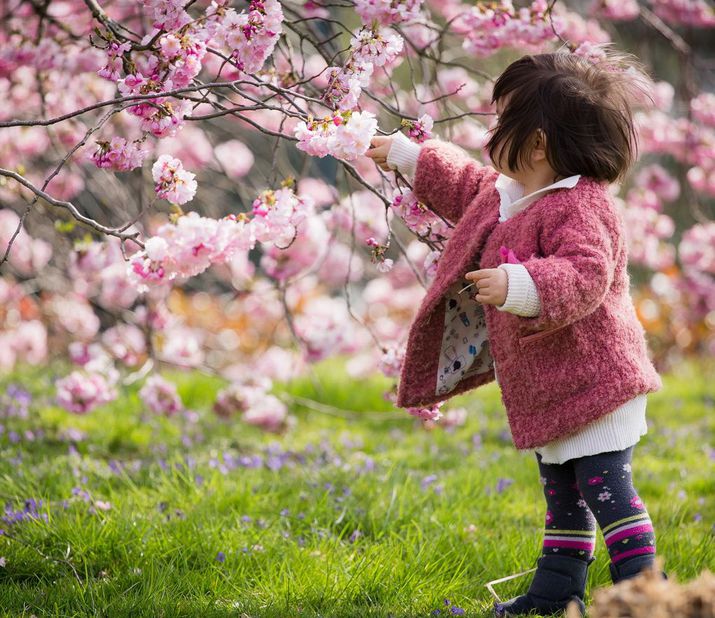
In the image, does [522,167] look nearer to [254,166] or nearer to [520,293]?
[520,293]

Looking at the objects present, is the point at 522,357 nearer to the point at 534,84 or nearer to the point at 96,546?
the point at 534,84

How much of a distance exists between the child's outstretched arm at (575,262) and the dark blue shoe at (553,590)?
0.64m

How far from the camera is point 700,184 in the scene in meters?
4.77

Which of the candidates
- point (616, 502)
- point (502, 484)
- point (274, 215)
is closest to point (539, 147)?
point (274, 215)

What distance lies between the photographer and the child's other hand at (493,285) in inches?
69.6

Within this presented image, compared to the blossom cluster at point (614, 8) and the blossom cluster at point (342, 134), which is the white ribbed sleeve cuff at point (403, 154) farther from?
the blossom cluster at point (614, 8)

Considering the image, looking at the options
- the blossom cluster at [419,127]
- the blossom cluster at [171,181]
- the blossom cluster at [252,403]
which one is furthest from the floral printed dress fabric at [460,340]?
the blossom cluster at [252,403]

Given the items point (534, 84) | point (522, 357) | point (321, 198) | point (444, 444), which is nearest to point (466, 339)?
point (522, 357)

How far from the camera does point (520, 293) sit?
1762 mm

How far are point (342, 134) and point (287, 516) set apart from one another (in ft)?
4.22

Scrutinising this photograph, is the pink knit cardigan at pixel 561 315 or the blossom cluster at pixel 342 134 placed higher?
the blossom cluster at pixel 342 134

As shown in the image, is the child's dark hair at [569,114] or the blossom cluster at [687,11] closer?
the child's dark hair at [569,114]

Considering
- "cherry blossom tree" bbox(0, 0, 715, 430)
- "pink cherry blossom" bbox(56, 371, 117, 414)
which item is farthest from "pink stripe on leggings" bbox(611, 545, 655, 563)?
"pink cherry blossom" bbox(56, 371, 117, 414)

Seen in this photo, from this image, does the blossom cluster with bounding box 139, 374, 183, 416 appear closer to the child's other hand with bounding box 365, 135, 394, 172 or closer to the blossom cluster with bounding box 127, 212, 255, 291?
the blossom cluster with bounding box 127, 212, 255, 291
